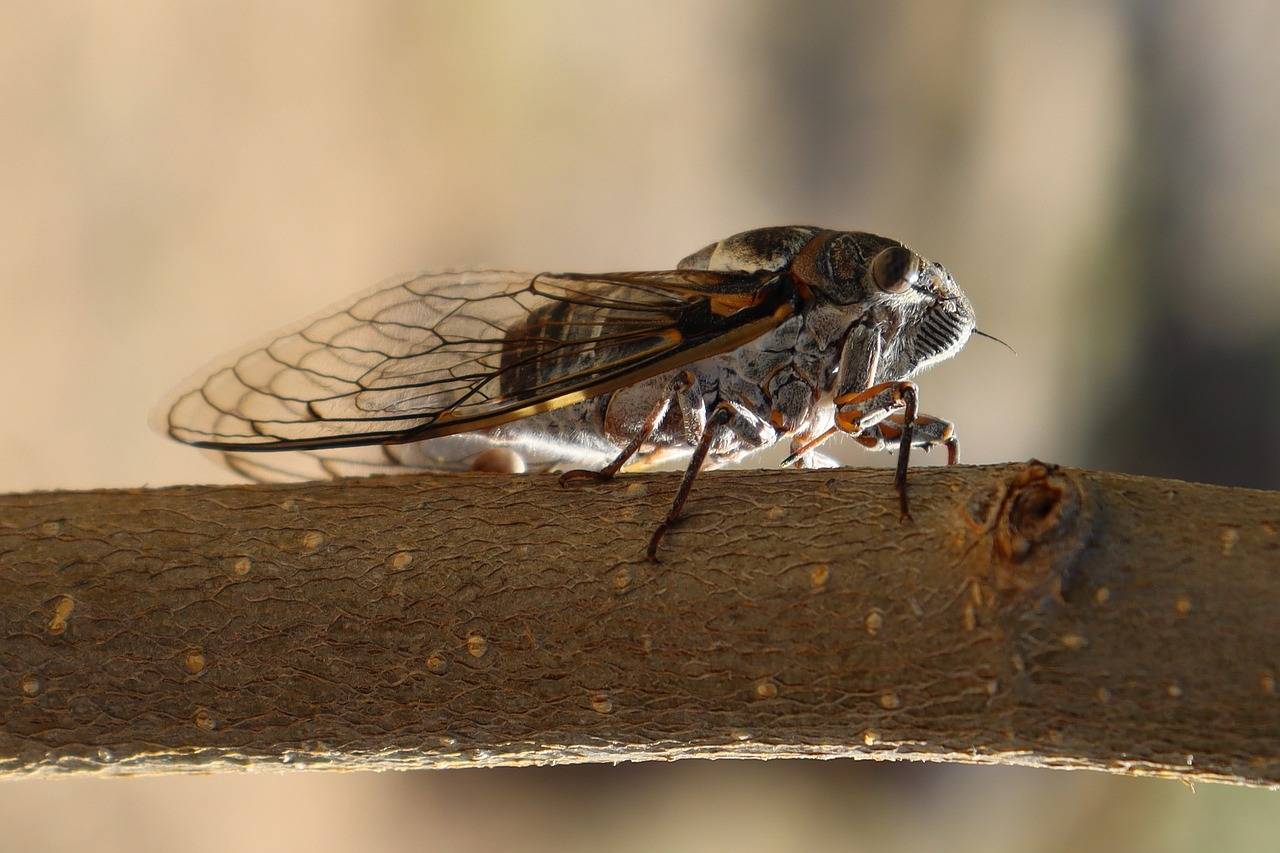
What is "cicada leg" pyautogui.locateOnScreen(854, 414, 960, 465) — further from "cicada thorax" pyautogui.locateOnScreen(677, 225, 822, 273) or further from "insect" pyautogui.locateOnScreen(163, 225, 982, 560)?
"cicada thorax" pyautogui.locateOnScreen(677, 225, 822, 273)

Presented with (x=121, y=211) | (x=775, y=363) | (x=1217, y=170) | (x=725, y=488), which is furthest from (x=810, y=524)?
(x=1217, y=170)

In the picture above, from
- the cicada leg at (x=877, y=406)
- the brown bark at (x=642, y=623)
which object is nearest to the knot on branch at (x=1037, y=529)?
the brown bark at (x=642, y=623)

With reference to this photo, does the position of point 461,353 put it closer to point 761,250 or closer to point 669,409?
point 669,409

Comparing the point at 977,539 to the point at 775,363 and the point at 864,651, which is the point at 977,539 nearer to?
the point at 864,651

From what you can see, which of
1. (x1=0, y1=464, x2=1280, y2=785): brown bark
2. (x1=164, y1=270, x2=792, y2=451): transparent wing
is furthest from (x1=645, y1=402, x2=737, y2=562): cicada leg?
(x1=164, y1=270, x2=792, y2=451): transparent wing

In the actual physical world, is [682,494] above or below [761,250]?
below

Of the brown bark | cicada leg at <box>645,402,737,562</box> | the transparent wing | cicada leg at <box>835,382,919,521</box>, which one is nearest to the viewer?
the brown bark

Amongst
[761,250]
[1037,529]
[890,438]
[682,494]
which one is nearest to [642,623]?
[682,494]

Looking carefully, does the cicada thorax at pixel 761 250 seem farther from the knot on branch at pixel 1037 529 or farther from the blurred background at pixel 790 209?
the blurred background at pixel 790 209
